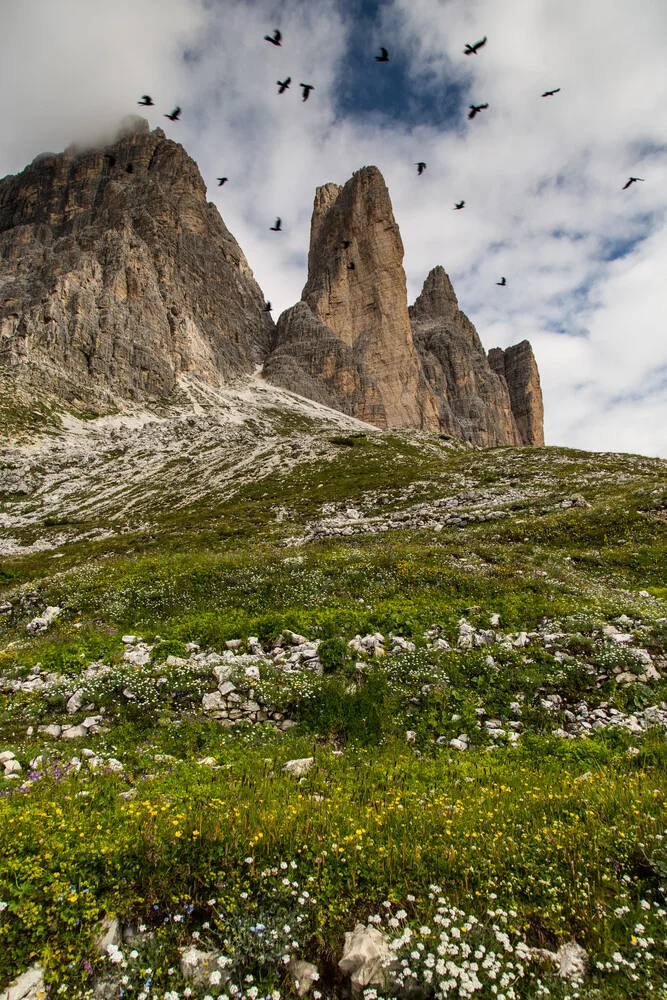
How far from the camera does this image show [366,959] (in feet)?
13.2

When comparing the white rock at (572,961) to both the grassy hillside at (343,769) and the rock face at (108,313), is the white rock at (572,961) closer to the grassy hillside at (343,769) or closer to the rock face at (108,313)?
the grassy hillside at (343,769)

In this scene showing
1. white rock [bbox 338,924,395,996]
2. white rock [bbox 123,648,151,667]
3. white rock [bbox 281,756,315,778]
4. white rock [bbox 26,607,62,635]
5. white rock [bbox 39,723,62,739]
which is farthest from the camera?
white rock [bbox 26,607,62,635]

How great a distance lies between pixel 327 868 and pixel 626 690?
744 cm

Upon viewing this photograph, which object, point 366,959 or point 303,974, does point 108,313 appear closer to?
point 303,974

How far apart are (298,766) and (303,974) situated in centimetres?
329

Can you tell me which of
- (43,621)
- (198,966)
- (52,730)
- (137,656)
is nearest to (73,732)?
(52,730)

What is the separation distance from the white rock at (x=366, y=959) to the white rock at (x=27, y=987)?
2.35m

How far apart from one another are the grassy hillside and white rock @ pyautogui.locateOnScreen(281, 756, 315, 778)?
0.11 meters

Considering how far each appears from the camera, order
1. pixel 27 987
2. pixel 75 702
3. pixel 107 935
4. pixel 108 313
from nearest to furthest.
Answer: pixel 27 987, pixel 107 935, pixel 75 702, pixel 108 313

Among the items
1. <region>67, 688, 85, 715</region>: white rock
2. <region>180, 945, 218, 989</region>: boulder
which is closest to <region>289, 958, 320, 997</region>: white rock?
<region>180, 945, 218, 989</region>: boulder

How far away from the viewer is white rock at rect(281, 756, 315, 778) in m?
7.12

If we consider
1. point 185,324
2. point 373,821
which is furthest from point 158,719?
point 185,324

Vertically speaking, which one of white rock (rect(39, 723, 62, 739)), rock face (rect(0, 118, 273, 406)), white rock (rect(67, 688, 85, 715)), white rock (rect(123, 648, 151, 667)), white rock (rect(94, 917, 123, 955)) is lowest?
white rock (rect(39, 723, 62, 739))

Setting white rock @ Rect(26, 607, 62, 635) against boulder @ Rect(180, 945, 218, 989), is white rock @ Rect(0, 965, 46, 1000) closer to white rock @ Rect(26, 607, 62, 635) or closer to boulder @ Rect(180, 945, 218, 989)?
boulder @ Rect(180, 945, 218, 989)
